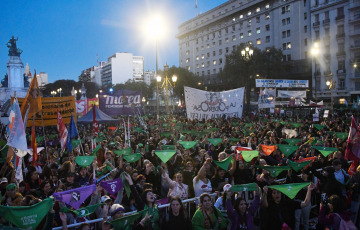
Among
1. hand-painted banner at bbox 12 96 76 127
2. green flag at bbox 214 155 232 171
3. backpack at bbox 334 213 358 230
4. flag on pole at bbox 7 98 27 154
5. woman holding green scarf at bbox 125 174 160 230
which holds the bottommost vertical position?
backpack at bbox 334 213 358 230

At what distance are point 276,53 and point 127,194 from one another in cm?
5155

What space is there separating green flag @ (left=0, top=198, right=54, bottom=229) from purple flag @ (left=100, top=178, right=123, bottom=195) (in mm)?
1285

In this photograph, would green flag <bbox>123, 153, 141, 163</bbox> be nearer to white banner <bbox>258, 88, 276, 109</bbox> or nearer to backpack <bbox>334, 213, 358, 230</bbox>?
backpack <bbox>334, 213, 358, 230</bbox>

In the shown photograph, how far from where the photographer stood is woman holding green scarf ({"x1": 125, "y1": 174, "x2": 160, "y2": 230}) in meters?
4.67

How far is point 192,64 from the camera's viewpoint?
8300 cm

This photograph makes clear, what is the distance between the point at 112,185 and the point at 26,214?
1.69 metres

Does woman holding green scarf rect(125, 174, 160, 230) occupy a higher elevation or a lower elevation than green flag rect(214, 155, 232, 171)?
lower

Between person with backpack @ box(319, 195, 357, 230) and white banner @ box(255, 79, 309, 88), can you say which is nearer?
person with backpack @ box(319, 195, 357, 230)

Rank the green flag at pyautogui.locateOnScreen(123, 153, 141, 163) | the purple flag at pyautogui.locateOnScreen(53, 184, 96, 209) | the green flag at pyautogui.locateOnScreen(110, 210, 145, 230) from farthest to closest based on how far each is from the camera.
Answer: the green flag at pyautogui.locateOnScreen(123, 153, 141, 163) < the purple flag at pyautogui.locateOnScreen(53, 184, 96, 209) < the green flag at pyautogui.locateOnScreen(110, 210, 145, 230)

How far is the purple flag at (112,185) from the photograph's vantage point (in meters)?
5.41

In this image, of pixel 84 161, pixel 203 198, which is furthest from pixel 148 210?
pixel 84 161

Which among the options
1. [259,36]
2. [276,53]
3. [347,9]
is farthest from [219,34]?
[347,9]

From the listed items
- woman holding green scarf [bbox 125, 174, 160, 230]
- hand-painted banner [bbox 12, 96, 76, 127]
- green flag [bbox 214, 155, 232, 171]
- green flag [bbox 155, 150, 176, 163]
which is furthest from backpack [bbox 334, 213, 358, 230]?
hand-painted banner [bbox 12, 96, 76, 127]

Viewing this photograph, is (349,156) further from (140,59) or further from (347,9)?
(140,59)
